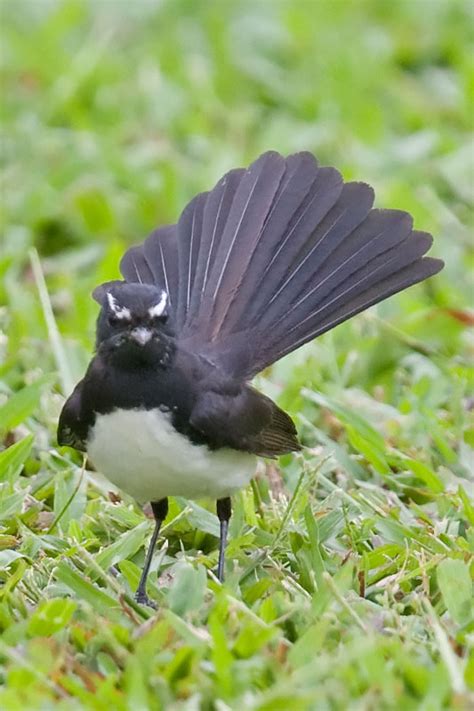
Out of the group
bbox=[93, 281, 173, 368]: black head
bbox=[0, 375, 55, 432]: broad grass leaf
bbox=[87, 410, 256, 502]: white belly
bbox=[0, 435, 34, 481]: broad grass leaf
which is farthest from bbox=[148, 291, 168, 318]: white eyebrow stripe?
bbox=[0, 375, 55, 432]: broad grass leaf

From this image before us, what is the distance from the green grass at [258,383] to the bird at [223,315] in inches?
9.3

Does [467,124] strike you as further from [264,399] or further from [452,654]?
[452,654]

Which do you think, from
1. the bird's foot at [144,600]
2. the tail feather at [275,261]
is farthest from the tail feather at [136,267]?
the bird's foot at [144,600]

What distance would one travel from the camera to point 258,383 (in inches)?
209

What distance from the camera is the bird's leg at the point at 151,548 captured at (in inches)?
154

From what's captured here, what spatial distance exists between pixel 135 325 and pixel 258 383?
4.65ft

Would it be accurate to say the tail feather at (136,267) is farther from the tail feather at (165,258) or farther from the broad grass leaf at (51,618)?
the broad grass leaf at (51,618)

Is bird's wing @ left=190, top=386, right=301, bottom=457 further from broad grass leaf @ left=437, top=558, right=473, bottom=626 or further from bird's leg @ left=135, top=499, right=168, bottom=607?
broad grass leaf @ left=437, top=558, right=473, bottom=626

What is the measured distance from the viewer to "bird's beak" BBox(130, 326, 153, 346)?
3926 millimetres

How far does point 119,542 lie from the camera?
13.6 ft

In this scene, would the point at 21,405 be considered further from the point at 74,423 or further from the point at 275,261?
the point at 275,261

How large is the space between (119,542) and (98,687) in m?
0.88

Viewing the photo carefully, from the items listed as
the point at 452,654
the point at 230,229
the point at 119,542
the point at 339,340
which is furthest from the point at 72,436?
the point at 339,340

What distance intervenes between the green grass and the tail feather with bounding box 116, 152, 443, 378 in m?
0.44
